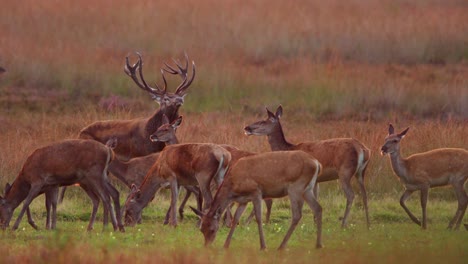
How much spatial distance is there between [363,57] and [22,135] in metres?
11.0

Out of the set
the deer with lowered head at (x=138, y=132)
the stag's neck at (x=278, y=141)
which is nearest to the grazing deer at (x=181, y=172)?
the stag's neck at (x=278, y=141)

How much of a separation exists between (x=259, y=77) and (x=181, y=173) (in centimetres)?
1343

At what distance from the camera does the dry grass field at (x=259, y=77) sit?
833 inches

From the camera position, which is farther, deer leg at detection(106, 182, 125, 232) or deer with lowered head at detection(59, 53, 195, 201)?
deer with lowered head at detection(59, 53, 195, 201)

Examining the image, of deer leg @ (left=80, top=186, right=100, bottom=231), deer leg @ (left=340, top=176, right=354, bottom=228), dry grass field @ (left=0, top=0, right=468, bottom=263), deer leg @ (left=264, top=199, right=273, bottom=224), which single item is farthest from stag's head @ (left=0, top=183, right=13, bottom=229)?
deer leg @ (left=340, top=176, right=354, bottom=228)

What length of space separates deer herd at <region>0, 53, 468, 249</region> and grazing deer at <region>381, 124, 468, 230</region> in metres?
0.01

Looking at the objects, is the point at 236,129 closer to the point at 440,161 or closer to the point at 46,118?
the point at 46,118

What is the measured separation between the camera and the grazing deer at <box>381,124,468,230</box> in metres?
18.0

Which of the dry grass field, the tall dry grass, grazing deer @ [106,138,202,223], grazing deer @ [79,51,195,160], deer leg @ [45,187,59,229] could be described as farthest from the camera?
the tall dry grass

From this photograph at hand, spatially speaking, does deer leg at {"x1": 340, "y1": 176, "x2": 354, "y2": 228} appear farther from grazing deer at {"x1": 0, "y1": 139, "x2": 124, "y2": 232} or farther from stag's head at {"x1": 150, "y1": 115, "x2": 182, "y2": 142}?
stag's head at {"x1": 150, "y1": 115, "x2": 182, "y2": 142}

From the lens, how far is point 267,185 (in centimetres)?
1551

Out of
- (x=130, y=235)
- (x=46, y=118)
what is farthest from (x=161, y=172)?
(x=46, y=118)

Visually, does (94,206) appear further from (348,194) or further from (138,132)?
(138,132)

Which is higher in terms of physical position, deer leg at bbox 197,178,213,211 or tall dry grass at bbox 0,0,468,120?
tall dry grass at bbox 0,0,468,120
